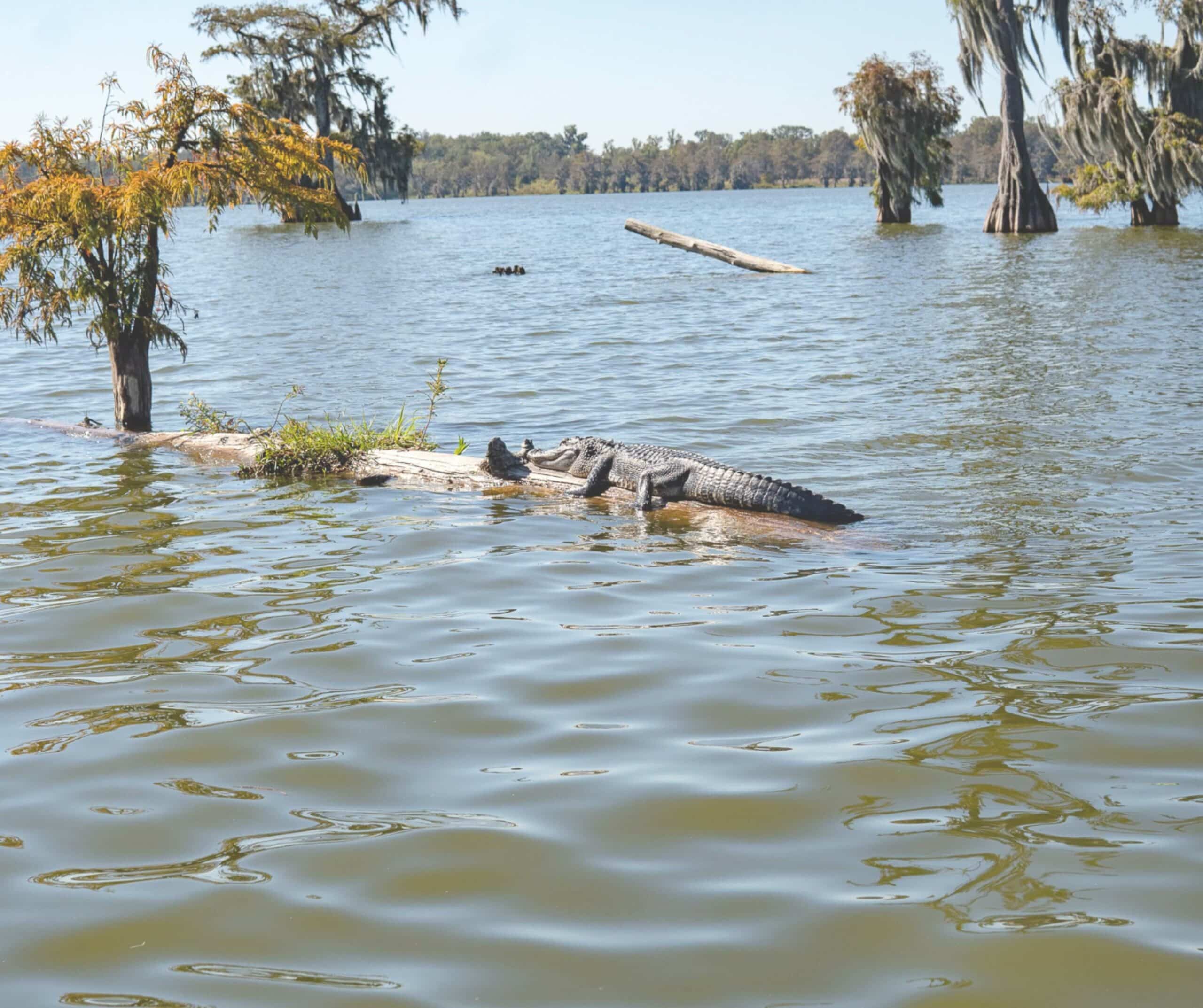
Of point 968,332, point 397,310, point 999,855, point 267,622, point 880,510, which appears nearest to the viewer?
point 999,855

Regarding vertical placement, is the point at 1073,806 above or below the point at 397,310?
below

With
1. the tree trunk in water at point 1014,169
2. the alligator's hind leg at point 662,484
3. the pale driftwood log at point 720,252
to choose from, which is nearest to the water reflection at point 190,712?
the alligator's hind leg at point 662,484

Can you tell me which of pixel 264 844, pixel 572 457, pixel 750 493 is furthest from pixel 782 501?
pixel 264 844

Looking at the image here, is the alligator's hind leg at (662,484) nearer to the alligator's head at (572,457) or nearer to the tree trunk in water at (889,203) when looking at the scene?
the alligator's head at (572,457)

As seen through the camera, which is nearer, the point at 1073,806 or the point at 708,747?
the point at 1073,806

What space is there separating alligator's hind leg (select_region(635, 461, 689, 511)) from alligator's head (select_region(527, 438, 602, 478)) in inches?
29.6

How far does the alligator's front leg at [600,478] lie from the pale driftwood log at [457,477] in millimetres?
72

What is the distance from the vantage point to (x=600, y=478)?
9.43m

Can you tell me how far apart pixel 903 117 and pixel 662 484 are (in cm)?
4439

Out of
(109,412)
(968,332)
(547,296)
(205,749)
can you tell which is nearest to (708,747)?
(205,749)

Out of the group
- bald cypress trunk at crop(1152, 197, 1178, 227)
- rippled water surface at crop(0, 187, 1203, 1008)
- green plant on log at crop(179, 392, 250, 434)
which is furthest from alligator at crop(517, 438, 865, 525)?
bald cypress trunk at crop(1152, 197, 1178, 227)

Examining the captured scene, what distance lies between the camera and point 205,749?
4801 mm

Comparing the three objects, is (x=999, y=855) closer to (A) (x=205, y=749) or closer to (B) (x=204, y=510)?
(A) (x=205, y=749)

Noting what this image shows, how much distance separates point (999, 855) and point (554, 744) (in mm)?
1829
